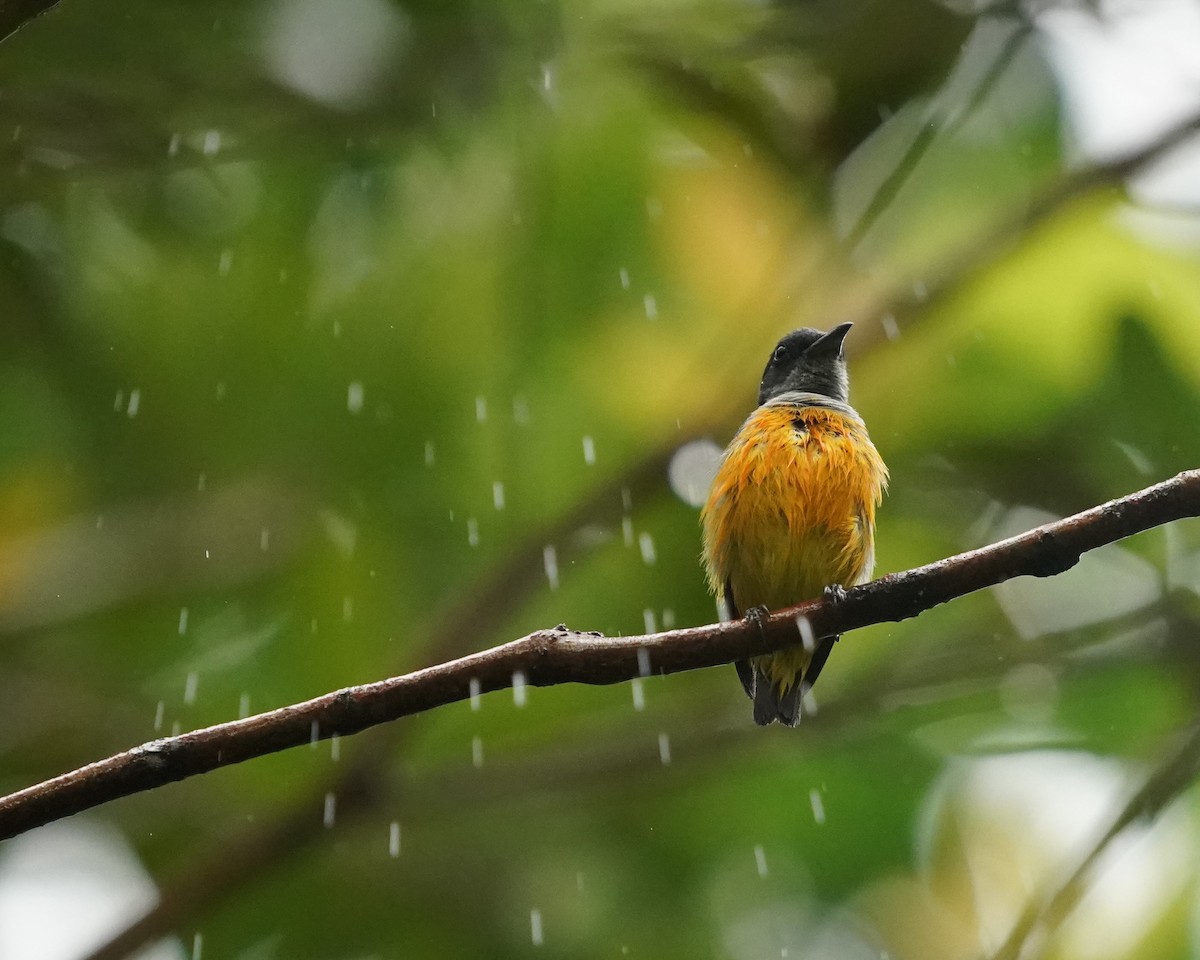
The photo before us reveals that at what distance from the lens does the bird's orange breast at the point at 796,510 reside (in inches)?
157

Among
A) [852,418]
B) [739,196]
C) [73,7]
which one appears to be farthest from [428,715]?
[73,7]

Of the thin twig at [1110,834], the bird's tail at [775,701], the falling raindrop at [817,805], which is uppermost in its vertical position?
the bird's tail at [775,701]

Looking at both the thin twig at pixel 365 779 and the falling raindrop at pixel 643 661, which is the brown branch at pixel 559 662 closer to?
the falling raindrop at pixel 643 661

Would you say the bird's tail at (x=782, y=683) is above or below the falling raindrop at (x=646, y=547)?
below

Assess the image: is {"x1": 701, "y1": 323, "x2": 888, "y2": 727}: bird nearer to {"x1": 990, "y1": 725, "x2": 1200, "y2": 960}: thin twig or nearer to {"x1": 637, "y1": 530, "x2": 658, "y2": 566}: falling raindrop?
{"x1": 637, "y1": 530, "x2": 658, "y2": 566}: falling raindrop

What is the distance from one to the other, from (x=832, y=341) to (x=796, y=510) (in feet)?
2.48

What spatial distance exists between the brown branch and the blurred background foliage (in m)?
1.85

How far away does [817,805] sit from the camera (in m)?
4.37

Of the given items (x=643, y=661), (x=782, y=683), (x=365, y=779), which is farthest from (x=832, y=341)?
(x=643, y=661)

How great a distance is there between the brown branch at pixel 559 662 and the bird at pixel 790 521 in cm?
154

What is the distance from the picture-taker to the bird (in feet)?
13.1

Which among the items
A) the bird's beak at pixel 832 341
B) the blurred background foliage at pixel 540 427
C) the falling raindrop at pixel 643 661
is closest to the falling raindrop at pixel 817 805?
the blurred background foliage at pixel 540 427

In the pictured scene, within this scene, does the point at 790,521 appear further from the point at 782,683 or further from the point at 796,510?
the point at 782,683

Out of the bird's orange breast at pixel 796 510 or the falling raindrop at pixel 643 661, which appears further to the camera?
the bird's orange breast at pixel 796 510
